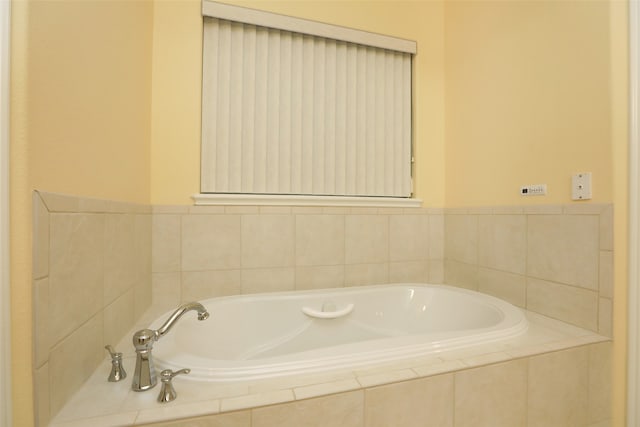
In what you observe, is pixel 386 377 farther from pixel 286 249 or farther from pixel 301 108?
pixel 301 108

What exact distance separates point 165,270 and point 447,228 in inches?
69.2

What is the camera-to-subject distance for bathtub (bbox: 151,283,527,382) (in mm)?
832

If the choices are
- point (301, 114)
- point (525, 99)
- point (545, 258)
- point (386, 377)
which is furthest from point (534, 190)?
point (301, 114)

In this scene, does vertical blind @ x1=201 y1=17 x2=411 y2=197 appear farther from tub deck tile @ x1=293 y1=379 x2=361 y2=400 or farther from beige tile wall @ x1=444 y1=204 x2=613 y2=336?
tub deck tile @ x1=293 y1=379 x2=361 y2=400

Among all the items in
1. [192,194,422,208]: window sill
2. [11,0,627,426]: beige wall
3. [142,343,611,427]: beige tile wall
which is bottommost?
[142,343,611,427]: beige tile wall

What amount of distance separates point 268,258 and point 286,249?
4.5 inches

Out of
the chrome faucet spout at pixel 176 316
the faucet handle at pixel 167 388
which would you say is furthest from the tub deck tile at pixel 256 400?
the chrome faucet spout at pixel 176 316

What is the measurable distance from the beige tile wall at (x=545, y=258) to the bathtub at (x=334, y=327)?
16 centimetres

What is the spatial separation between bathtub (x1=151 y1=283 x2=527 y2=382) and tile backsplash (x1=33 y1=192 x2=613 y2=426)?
16 cm

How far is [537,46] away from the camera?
132 centimetres

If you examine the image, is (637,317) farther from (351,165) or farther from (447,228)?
(351,165)

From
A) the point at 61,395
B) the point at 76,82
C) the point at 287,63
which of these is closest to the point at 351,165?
the point at 287,63

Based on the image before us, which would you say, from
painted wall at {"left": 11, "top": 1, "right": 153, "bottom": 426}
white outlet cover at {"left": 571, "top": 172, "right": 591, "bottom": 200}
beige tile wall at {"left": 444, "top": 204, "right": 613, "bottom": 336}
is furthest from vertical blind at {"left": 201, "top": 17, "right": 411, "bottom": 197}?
white outlet cover at {"left": 571, "top": 172, "right": 591, "bottom": 200}

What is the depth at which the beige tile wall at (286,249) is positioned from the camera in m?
1.49
